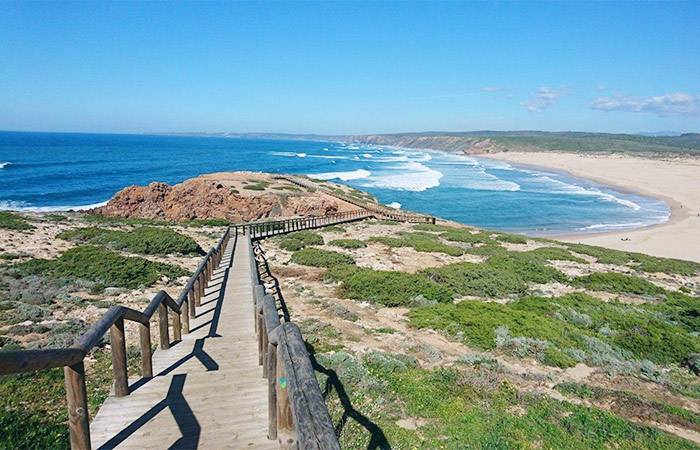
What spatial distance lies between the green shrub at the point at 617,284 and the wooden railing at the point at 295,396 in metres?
15.9

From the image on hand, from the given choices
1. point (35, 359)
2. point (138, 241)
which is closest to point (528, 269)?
point (138, 241)

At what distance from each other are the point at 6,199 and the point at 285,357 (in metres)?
58.1

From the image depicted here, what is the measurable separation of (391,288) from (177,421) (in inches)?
394

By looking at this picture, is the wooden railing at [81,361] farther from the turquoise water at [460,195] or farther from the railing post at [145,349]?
the turquoise water at [460,195]

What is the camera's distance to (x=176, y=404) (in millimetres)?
4746

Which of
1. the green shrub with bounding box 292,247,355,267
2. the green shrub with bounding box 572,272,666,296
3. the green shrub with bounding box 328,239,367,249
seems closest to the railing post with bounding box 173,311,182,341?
the green shrub with bounding box 292,247,355,267

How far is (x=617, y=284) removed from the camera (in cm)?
1619

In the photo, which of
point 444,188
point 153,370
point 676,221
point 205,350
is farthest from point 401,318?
point 444,188

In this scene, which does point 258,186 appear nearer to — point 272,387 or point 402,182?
point 272,387

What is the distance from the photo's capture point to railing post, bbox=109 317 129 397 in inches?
176

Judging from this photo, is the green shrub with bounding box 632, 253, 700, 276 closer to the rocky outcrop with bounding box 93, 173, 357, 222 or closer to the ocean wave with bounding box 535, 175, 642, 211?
the rocky outcrop with bounding box 93, 173, 357, 222

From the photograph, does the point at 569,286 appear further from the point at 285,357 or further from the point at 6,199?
the point at 6,199

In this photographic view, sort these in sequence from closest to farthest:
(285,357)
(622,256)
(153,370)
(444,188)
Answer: (285,357), (153,370), (622,256), (444,188)

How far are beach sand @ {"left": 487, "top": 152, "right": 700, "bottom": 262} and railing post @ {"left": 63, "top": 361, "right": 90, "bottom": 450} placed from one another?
3540 centimetres
